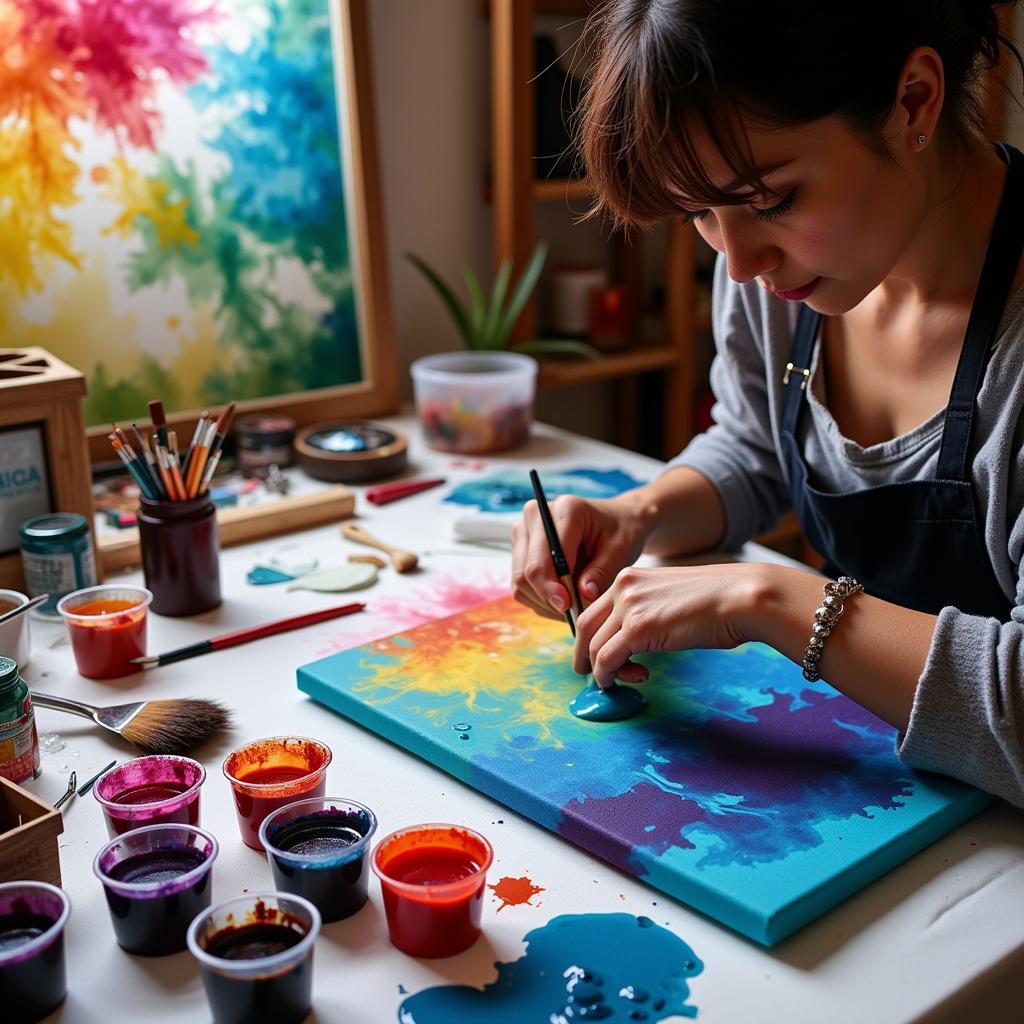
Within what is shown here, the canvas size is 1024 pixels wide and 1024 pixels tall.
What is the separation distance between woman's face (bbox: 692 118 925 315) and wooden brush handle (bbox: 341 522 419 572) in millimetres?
496

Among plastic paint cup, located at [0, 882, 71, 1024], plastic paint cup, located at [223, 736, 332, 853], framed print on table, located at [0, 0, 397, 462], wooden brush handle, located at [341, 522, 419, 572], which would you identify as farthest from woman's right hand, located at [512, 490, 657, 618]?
framed print on table, located at [0, 0, 397, 462]

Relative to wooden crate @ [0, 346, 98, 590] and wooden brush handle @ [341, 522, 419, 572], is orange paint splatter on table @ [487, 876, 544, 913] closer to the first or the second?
wooden brush handle @ [341, 522, 419, 572]

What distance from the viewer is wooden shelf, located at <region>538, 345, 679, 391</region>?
194 centimetres

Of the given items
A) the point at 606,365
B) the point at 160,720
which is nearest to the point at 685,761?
the point at 160,720

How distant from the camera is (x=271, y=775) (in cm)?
88

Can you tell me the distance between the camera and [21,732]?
34.3 inches

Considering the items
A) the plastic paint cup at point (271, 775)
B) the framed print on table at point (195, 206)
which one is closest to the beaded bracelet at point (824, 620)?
the plastic paint cup at point (271, 775)

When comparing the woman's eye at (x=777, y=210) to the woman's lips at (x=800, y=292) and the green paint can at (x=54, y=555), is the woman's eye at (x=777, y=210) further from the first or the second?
the green paint can at (x=54, y=555)

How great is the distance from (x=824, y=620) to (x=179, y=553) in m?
0.63

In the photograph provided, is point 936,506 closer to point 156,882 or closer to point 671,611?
point 671,611

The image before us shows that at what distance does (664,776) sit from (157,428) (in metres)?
0.59

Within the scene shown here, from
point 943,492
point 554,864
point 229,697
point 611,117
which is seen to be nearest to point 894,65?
point 611,117

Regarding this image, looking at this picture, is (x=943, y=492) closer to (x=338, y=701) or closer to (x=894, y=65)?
(x=894, y=65)

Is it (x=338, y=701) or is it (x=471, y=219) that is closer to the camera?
(x=338, y=701)
